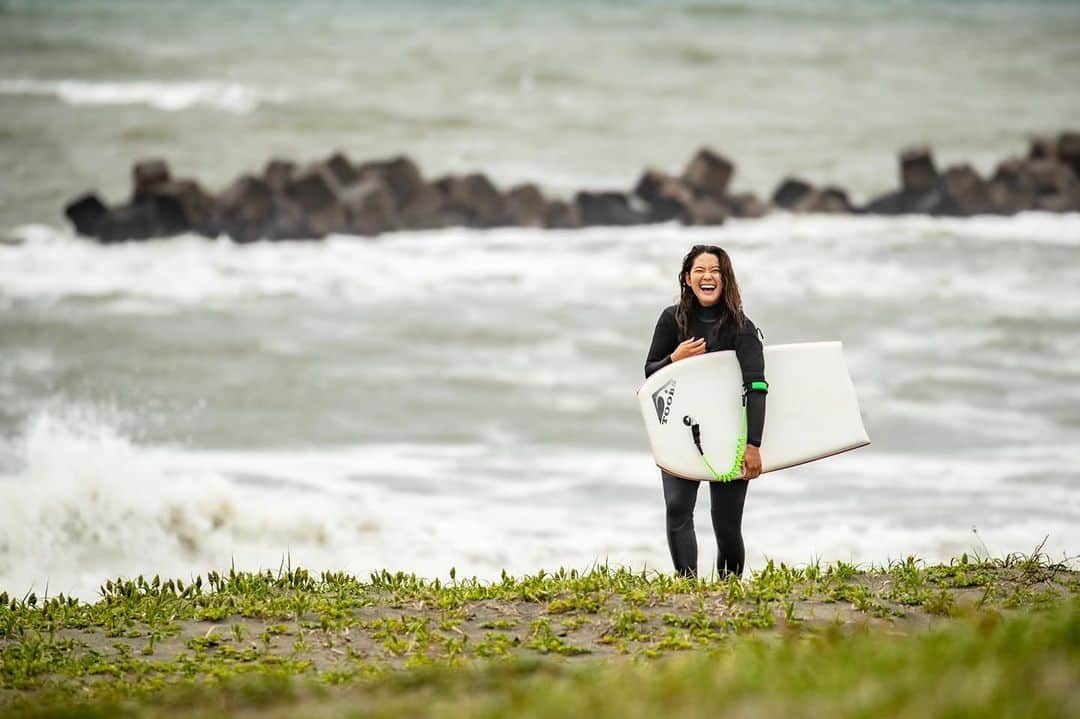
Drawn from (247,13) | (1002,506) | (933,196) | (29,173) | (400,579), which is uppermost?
(247,13)

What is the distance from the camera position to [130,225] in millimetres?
30625

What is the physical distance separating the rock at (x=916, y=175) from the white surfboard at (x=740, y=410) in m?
28.1

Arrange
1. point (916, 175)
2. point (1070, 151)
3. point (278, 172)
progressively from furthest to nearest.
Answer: point (1070, 151) → point (916, 175) → point (278, 172)

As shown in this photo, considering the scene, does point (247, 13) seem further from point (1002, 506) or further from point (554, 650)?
point (554, 650)

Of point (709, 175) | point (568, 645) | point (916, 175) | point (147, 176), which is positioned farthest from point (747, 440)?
point (916, 175)

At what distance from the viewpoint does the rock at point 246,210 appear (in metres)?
30.5

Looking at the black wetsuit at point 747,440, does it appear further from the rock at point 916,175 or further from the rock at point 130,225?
the rock at point 916,175

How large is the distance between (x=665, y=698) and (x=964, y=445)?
1214 centimetres

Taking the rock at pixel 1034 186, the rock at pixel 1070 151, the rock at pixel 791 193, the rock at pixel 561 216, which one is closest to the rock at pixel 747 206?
the rock at pixel 791 193

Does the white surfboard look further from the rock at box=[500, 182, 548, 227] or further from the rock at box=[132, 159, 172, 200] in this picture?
the rock at box=[132, 159, 172, 200]

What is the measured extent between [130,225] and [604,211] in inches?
433

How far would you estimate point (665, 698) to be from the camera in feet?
13.3

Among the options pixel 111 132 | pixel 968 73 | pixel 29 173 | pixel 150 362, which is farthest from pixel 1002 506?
pixel 968 73

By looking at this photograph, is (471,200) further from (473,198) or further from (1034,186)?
(1034,186)
